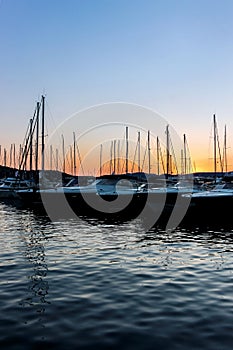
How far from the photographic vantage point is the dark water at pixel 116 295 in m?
6.81

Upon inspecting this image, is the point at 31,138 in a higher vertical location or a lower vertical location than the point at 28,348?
higher

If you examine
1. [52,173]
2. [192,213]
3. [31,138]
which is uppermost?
[31,138]

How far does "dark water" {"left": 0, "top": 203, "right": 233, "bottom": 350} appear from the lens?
6.81 m

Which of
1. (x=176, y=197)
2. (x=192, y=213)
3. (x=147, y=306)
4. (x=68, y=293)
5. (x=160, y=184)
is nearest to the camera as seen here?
(x=147, y=306)

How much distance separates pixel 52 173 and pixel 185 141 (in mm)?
25105

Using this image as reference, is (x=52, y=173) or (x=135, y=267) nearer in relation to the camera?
(x=135, y=267)

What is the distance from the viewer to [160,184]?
53000mm

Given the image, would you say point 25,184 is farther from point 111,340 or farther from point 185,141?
point 111,340

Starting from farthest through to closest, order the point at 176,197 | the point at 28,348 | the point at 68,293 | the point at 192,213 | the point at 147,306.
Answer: the point at 176,197
the point at 192,213
the point at 68,293
the point at 147,306
the point at 28,348

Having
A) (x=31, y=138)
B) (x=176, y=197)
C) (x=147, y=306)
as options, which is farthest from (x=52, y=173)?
(x=147, y=306)

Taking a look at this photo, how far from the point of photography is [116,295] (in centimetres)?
946

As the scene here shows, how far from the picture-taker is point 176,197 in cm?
3809

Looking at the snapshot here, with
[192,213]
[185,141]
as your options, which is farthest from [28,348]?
[185,141]

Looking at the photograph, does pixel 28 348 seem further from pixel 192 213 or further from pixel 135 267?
pixel 192 213
